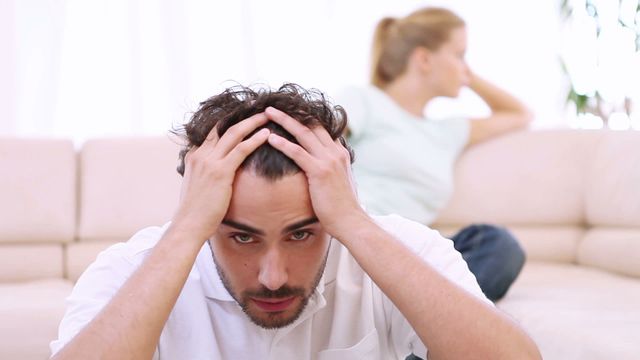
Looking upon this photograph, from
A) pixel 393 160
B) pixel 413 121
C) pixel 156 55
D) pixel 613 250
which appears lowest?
pixel 613 250

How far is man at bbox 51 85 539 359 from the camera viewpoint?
1.21m

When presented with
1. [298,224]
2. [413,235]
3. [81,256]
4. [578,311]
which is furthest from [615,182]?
[298,224]

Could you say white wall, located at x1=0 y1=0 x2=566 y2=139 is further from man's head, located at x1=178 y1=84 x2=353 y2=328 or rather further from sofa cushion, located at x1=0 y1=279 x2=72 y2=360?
man's head, located at x1=178 y1=84 x2=353 y2=328

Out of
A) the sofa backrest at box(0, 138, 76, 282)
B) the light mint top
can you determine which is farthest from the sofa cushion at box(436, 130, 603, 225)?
the sofa backrest at box(0, 138, 76, 282)

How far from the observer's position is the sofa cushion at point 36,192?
8.44 feet

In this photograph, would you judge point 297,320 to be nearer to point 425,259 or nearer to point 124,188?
point 425,259

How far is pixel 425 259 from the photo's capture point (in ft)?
4.51

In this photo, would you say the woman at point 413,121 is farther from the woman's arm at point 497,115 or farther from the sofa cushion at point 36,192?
the sofa cushion at point 36,192

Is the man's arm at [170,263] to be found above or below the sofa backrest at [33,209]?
above

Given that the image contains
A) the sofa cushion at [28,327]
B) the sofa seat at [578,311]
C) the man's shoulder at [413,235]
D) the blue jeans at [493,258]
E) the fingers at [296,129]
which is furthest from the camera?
the blue jeans at [493,258]

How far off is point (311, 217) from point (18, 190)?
158 centimetres

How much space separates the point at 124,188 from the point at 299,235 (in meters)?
1.49

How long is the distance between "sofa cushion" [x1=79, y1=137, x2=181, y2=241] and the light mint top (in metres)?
0.57

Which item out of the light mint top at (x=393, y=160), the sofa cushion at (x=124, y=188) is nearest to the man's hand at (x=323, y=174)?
the light mint top at (x=393, y=160)
